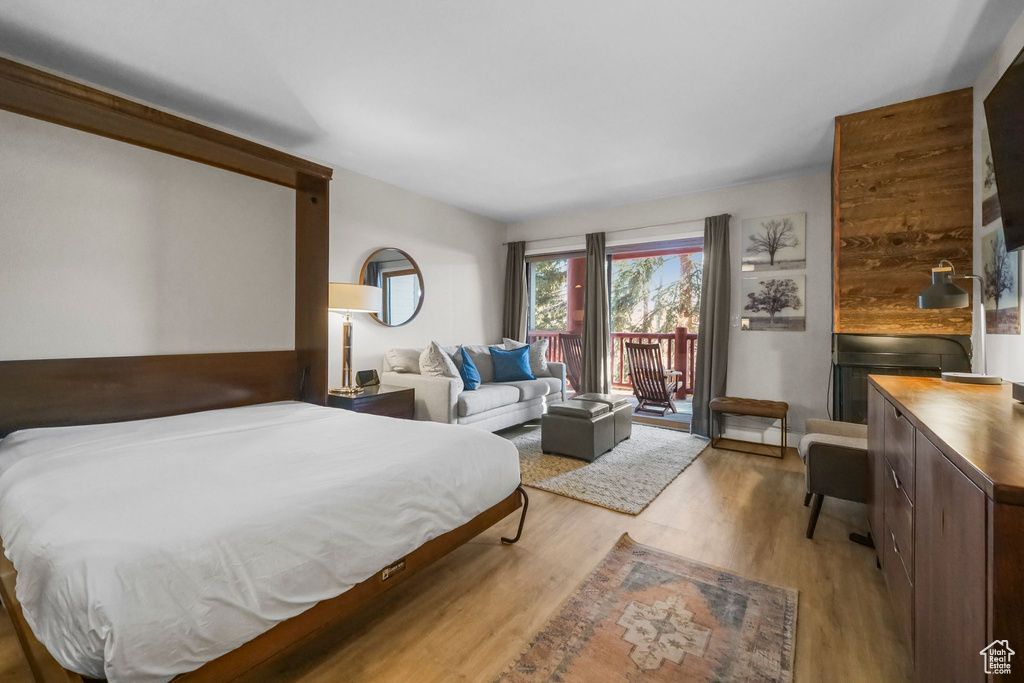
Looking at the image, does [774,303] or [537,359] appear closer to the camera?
[774,303]

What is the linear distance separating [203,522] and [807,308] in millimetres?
4857

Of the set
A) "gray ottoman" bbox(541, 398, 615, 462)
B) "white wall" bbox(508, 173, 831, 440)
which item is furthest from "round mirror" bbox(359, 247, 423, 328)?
"white wall" bbox(508, 173, 831, 440)

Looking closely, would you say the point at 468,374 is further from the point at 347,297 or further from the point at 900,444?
the point at 900,444

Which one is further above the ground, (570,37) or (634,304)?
(570,37)

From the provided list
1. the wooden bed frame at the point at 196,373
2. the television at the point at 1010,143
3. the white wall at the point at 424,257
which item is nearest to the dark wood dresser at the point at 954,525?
the television at the point at 1010,143

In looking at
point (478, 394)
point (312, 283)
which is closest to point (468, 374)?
point (478, 394)

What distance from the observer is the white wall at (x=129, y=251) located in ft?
7.73

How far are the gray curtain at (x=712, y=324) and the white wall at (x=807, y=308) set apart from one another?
124 mm

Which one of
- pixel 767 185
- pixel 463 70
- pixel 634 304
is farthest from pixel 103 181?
pixel 634 304

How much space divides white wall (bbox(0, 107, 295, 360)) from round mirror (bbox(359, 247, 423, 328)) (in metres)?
0.93

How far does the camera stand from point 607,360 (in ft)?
17.6

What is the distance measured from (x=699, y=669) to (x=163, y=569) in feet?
5.46

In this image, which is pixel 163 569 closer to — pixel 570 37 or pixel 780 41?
pixel 570 37

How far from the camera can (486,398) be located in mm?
4141
